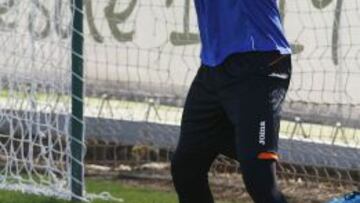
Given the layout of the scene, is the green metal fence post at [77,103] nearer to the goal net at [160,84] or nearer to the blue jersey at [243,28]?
the goal net at [160,84]

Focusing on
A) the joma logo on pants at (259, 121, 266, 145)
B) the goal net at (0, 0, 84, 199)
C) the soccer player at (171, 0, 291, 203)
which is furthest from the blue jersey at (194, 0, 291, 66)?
the goal net at (0, 0, 84, 199)

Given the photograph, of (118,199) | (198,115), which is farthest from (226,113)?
(118,199)

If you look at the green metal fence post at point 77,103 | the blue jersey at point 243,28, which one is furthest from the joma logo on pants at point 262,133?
the green metal fence post at point 77,103

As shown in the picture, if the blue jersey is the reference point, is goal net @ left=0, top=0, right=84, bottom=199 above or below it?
below

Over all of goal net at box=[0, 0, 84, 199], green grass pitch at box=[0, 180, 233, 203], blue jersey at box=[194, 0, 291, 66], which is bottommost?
green grass pitch at box=[0, 180, 233, 203]

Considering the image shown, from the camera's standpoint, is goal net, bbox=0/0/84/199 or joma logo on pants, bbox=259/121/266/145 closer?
joma logo on pants, bbox=259/121/266/145

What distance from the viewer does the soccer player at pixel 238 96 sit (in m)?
4.37

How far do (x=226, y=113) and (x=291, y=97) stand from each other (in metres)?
3.26

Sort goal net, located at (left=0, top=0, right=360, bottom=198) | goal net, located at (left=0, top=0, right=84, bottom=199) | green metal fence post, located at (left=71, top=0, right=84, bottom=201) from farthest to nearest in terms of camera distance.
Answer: goal net, located at (left=0, top=0, right=360, bottom=198), goal net, located at (left=0, top=0, right=84, bottom=199), green metal fence post, located at (left=71, top=0, right=84, bottom=201)

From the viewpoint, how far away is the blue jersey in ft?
14.6

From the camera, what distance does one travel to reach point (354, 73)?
7383 millimetres

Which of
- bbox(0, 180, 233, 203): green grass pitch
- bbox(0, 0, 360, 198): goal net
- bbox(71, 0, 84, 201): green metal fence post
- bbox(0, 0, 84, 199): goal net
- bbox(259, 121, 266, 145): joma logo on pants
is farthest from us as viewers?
bbox(0, 0, 360, 198): goal net

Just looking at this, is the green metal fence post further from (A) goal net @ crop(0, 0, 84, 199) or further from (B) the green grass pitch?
(B) the green grass pitch

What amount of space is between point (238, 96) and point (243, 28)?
28 cm
